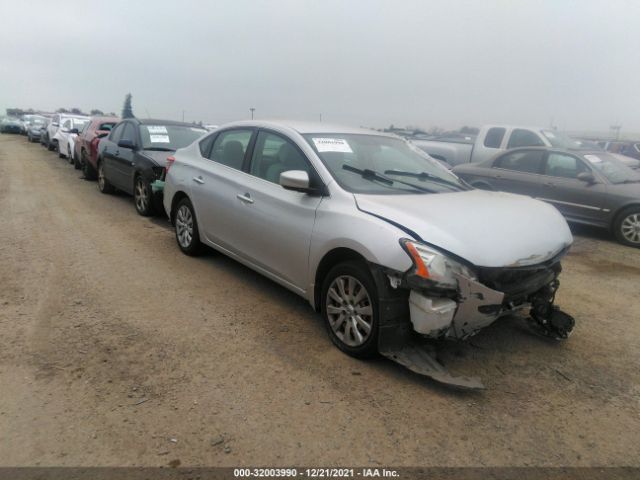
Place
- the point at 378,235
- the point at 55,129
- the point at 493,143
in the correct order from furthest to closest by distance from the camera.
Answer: the point at 55,129
the point at 493,143
the point at 378,235

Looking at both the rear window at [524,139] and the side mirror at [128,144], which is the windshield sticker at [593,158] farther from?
the side mirror at [128,144]

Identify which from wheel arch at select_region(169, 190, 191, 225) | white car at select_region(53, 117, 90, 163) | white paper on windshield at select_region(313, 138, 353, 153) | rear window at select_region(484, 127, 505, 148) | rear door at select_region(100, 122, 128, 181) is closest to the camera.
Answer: white paper on windshield at select_region(313, 138, 353, 153)

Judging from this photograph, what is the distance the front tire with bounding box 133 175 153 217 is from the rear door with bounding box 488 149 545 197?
6332mm

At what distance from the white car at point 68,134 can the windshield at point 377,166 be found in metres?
12.9

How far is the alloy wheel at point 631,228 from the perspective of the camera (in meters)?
7.77

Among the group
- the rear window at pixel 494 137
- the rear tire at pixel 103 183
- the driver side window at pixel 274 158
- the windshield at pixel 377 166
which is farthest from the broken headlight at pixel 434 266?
the rear window at pixel 494 137

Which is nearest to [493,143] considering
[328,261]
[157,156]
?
[157,156]

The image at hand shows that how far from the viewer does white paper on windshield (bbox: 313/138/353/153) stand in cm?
430

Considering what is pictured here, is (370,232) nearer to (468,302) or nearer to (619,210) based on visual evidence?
(468,302)

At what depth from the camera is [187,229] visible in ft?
19.3

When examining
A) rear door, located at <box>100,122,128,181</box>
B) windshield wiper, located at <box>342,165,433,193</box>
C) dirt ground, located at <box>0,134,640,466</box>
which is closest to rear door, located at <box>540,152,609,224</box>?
dirt ground, located at <box>0,134,640,466</box>

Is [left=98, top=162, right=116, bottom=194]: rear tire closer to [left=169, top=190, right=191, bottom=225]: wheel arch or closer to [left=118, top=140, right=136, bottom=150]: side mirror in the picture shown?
[left=118, top=140, right=136, bottom=150]: side mirror

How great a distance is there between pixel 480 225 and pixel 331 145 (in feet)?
5.17

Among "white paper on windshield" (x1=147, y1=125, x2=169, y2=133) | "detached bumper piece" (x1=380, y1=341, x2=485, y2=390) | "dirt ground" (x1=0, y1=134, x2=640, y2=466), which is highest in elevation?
"white paper on windshield" (x1=147, y1=125, x2=169, y2=133)
